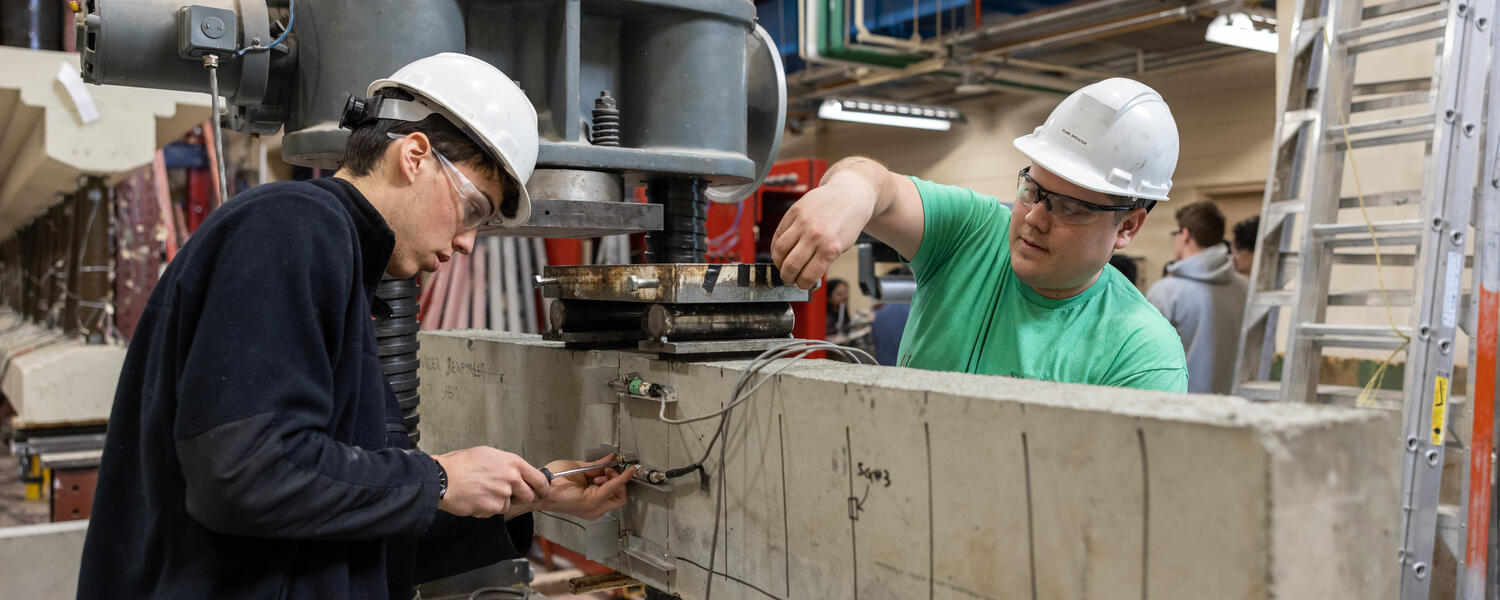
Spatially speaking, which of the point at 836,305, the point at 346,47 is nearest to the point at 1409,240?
the point at 346,47

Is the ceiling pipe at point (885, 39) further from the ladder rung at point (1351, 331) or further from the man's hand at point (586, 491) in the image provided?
the man's hand at point (586, 491)

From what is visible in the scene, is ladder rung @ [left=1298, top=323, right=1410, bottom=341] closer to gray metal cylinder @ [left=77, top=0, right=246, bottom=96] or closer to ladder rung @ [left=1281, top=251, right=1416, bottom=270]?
ladder rung @ [left=1281, top=251, right=1416, bottom=270]

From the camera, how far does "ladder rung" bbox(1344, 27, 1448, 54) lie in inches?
113

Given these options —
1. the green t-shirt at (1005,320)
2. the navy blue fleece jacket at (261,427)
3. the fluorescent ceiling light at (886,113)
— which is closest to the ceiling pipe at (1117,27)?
the fluorescent ceiling light at (886,113)

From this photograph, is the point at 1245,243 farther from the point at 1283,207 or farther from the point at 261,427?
the point at 261,427

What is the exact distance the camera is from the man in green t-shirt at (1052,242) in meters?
1.59

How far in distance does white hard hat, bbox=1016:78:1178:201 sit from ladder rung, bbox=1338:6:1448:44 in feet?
5.93

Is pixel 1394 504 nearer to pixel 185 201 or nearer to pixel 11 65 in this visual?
pixel 11 65

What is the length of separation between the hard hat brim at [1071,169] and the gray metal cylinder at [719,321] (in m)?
0.49

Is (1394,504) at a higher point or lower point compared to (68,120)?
lower

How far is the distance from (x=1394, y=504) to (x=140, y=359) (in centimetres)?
147

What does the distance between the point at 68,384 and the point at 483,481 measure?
10.3 ft

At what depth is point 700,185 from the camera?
1.86m

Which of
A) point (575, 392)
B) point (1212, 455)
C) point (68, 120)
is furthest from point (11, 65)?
point (1212, 455)
